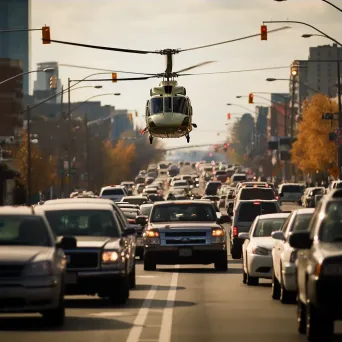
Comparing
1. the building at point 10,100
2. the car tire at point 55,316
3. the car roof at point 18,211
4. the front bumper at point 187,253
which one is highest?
the building at point 10,100

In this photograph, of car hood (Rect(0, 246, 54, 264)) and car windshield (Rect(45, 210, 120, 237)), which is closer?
car hood (Rect(0, 246, 54, 264))

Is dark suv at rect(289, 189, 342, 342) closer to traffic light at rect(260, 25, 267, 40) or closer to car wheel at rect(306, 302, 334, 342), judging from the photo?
car wheel at rect(306, 302, 334, 342)

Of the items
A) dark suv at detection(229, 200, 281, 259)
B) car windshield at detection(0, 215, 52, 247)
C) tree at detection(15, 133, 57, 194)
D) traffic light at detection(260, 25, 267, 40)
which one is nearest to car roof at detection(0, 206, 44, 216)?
car windshield at detection(0, 215, 52, 247)

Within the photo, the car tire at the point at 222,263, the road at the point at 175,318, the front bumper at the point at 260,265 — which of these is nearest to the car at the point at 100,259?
the road at the point at 175,318

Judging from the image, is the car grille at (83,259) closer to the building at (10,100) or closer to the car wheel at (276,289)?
the car wheel at (276,289)

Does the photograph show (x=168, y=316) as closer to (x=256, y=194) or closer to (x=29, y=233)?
(x=29, y=233)

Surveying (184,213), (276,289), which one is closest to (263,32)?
(184,213)
